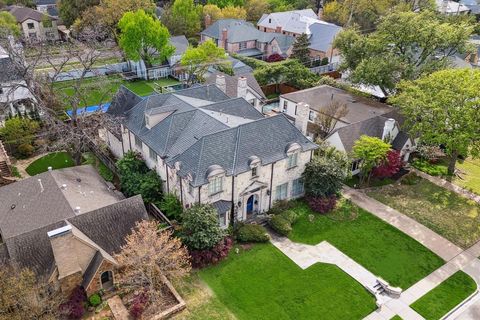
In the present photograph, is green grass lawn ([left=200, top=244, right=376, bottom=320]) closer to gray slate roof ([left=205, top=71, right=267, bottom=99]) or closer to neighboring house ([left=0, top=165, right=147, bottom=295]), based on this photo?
neighboring house ([left=0, top=165, right=147, bottom=295])

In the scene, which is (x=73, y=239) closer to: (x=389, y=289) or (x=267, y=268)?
(x=267, y=268)

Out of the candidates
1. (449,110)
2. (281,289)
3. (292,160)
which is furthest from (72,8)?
(281,289)

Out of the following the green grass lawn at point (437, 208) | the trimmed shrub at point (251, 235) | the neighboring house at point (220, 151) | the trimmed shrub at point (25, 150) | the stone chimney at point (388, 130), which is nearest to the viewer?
the neighboring house at point (220, 151)

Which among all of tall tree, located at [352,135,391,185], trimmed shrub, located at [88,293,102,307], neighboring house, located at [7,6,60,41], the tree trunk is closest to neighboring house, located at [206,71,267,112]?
tall tree, located at [352,135,391,185]

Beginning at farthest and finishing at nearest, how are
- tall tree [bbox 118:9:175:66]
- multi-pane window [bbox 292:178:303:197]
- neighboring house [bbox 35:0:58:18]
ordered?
neighboring house [bbox 35:0:58:18], tall tree [bbox 118:9:175:66], multi-pane window [bbox 292:178:303:197]

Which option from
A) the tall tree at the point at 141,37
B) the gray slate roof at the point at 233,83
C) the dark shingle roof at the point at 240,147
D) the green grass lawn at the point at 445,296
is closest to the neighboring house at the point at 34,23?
the tall tree at the point at 141,37

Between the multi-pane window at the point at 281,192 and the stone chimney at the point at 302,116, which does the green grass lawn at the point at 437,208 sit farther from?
the stone chimney at the point at 302,116
